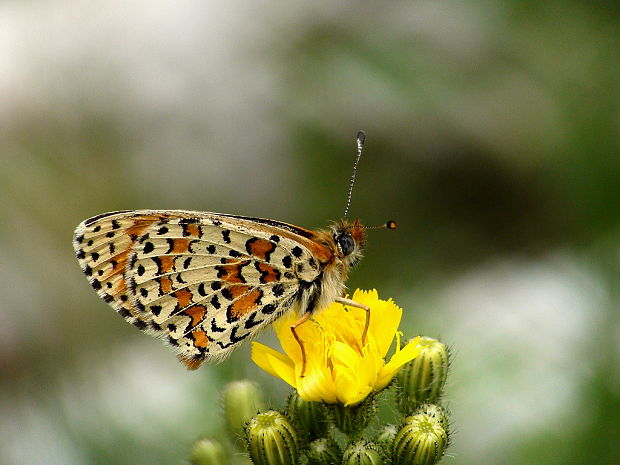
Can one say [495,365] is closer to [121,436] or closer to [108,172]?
[121,436]

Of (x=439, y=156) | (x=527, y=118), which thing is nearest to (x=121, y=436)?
(x=439, y=156)

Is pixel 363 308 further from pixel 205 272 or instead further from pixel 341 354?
pixel 205 272

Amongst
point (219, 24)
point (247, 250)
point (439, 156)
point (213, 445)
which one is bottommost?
point (213, 445)

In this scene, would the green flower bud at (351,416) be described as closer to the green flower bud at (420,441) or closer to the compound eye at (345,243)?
the green flower bud at (420,441)

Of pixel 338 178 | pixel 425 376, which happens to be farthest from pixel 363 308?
pixel 338 178

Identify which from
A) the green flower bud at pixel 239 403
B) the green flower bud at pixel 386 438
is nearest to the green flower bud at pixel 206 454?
the green flower bud at pixel 239 403

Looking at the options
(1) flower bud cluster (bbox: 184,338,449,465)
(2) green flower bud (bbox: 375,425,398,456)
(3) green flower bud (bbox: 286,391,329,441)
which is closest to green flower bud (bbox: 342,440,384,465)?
(1) flower bud cluster (bbox: 184,338,449,465)

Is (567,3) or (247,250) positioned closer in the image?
(247,250)
